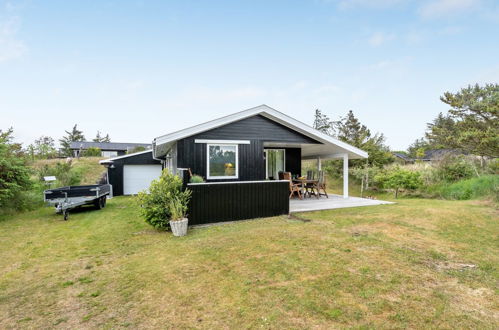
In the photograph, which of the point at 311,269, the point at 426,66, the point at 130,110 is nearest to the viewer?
the point at 311,269

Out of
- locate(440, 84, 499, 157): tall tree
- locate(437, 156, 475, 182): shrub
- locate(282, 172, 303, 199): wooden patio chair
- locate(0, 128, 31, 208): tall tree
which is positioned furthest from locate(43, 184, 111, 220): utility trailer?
locate(440, 84, 499, 157): tall tree

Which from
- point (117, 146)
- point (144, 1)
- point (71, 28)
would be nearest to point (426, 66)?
point (144, 1)

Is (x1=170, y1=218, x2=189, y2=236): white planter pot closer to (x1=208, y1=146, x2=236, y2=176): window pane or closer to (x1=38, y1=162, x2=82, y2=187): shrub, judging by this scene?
(x1=208, y1=146, x2=236, y2=176): window pane

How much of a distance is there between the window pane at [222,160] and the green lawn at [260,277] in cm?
216

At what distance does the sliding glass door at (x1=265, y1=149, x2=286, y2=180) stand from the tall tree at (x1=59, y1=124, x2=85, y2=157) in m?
42.8

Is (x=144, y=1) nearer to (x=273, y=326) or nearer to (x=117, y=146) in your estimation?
(x=273, y=326)

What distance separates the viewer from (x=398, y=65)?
1311 centimetres

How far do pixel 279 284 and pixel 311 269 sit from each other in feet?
2.03

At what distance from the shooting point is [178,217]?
216 inches

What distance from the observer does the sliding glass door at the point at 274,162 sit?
37.4ft

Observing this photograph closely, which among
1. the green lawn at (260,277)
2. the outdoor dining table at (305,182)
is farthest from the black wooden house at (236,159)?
the outdoor dining table at (305,182)

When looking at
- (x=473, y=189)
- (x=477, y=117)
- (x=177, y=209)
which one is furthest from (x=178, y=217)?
(x=477, y=117)

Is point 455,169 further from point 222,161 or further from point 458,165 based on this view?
point 222,161

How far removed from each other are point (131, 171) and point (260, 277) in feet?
46.5
